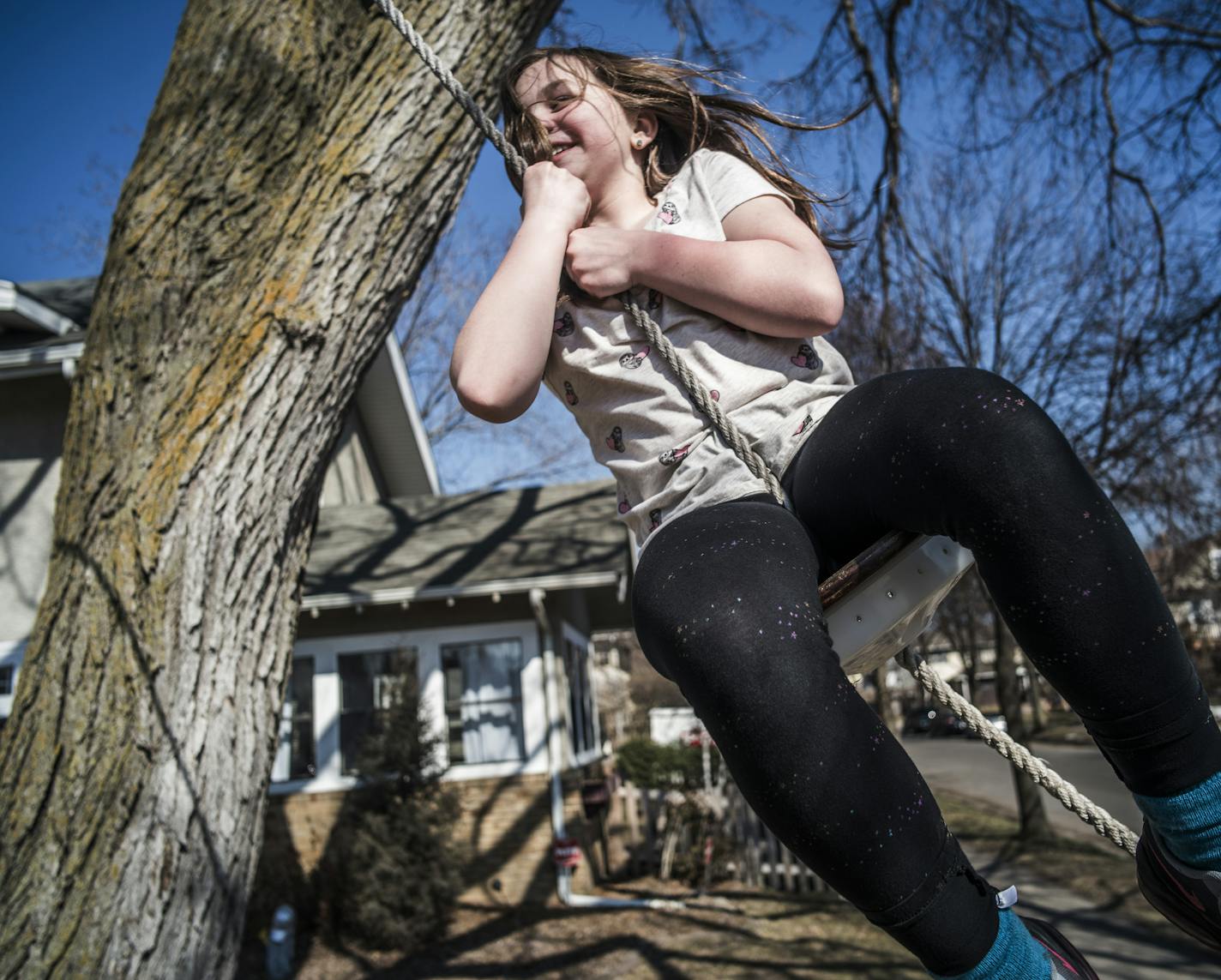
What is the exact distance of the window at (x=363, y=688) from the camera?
33.7 ft

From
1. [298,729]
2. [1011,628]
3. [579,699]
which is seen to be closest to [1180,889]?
[1011,628]

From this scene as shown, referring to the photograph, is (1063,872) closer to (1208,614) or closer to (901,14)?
(901,14)

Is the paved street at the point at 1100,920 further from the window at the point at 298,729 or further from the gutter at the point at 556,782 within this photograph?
the window at the point at 298,729

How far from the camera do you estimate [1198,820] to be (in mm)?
1004

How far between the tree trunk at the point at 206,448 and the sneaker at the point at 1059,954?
177cm

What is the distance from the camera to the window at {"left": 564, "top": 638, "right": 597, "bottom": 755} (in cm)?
1150

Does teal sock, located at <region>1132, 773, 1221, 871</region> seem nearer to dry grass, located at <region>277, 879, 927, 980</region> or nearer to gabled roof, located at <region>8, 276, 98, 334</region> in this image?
dry grass, located at <region>277, 879, 927, 980</region>

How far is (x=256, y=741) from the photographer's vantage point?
94.0 inches

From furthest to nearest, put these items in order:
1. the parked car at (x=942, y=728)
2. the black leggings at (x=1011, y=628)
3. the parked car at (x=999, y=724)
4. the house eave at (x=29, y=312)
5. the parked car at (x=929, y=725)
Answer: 1. the parked car at (x=929, y=725)
2. the parked car at (x=942, y=728)
3. the house eave at (x=29, y=312)
4. the parked car at (x=999, y=724)
5. the black leggings at (x=1011, y=628)

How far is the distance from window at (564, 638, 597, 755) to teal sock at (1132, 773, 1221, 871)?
10.2 metres

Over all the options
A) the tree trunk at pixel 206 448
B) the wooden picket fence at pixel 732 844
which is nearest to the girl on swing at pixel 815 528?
the tree trunk at pixel 206 448

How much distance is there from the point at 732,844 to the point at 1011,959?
36.8 ft

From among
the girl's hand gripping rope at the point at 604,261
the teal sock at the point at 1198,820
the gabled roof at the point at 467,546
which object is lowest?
the teal sock at the point at 1198,820

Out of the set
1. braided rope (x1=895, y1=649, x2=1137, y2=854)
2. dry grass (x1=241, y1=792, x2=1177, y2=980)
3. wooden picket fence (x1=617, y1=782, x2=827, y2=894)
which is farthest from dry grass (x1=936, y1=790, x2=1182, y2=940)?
braided rope (x1=895, y1=649, x2=1137, y2=854)
